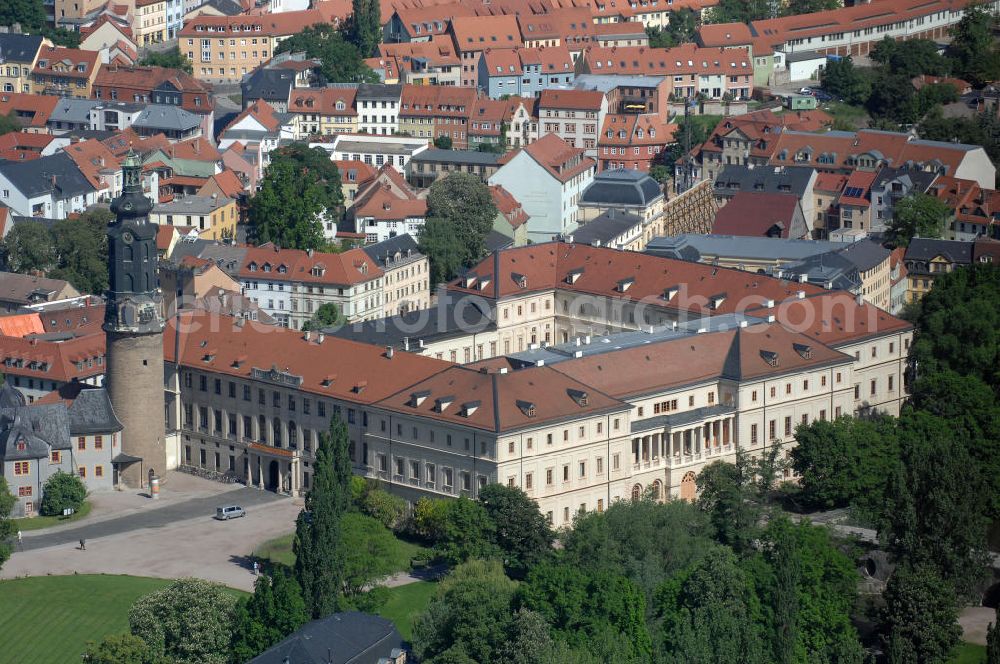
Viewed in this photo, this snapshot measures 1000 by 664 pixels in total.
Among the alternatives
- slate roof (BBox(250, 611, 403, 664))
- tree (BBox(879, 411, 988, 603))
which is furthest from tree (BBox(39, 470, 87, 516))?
tree (BBox(879, 411, 988, 603))

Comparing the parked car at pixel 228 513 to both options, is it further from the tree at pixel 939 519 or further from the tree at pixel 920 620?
the tree at pixel 920 620

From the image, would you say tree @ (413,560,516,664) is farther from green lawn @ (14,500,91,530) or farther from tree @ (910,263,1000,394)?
tree @ (910,263,1000,394)

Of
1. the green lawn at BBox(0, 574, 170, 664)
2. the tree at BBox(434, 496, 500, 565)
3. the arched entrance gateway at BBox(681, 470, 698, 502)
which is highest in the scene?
the tree at BBox(434, 496, 500, 565)

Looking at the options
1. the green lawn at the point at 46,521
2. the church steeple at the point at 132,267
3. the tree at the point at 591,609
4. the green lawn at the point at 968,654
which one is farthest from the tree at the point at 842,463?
the green lawn at the point at 46,521

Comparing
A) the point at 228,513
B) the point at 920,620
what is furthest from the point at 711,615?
the point at 228,513

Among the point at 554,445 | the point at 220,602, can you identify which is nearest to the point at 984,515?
the point at 554,445

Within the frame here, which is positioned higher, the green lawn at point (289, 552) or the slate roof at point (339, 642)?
the slate roof at point (339, 642)
